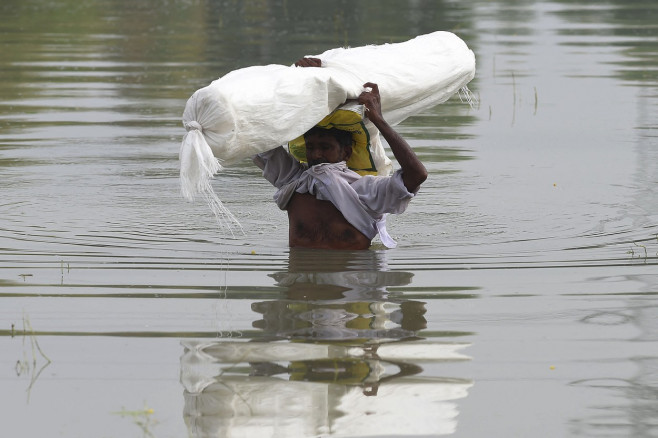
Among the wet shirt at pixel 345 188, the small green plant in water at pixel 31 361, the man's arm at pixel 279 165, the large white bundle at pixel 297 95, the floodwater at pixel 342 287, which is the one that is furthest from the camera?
the man's arm at pixel 279 165

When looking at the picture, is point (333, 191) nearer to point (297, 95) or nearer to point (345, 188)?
point (345, 188)

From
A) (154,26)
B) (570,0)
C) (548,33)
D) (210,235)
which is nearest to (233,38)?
(154,26)

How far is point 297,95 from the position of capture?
6.79 meters

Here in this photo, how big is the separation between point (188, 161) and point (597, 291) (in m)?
2.06

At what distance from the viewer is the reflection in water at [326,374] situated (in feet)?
15.2

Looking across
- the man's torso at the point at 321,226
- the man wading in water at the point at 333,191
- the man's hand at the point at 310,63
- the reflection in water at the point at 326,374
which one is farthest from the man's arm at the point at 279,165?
the reflection in water at the point at 326,374

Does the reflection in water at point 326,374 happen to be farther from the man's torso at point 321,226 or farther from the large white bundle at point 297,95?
the man's torso at point 321,226

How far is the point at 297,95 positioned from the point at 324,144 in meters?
0.57

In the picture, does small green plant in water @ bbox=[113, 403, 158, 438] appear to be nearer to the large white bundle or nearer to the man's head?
the large white bundle

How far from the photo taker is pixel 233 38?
63.8 feet

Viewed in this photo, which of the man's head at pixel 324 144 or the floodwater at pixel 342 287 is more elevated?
the man's head at pixel 324 144

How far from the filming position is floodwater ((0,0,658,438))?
189 inches

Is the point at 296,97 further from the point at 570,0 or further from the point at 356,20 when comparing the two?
the point at 570,0

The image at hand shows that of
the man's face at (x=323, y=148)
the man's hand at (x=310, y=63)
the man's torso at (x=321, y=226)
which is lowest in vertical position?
the man's torso at (x=321, y=226)
